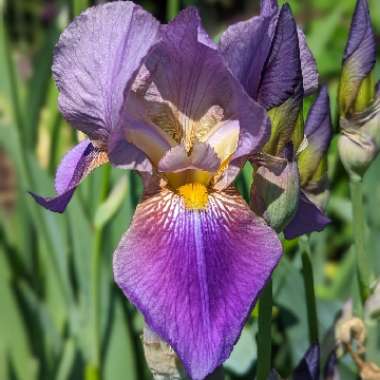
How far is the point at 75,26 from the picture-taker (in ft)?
2.08

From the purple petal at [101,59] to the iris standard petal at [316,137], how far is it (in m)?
0.26

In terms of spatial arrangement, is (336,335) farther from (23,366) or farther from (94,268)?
(23,366)

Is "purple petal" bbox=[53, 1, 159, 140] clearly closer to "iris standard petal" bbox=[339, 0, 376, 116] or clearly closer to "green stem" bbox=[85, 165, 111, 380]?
"iris standard petal" bbox=[339, 0, 376, 116]

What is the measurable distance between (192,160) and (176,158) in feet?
0.05

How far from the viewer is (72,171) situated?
72cm

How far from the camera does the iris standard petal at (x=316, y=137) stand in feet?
2.73

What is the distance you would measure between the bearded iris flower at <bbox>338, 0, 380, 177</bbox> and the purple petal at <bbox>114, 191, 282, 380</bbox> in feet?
0.91

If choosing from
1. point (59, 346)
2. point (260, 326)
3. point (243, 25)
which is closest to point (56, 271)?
point (59, 346)

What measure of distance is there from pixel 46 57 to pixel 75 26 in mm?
1103

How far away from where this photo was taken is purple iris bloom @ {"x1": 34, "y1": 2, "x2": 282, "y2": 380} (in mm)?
596

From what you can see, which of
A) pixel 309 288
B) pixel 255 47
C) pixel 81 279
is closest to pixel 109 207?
pixel 81 279

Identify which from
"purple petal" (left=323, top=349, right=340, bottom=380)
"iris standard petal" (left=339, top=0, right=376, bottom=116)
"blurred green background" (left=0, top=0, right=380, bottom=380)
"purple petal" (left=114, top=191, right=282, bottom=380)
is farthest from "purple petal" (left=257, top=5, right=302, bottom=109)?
"blurred green background" (left=0, top=0, right=380, bottom=380)

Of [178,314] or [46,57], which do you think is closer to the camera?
[178,314]

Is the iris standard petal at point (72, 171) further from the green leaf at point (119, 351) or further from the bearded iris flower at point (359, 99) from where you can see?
the green leaf at point (119, 351)
